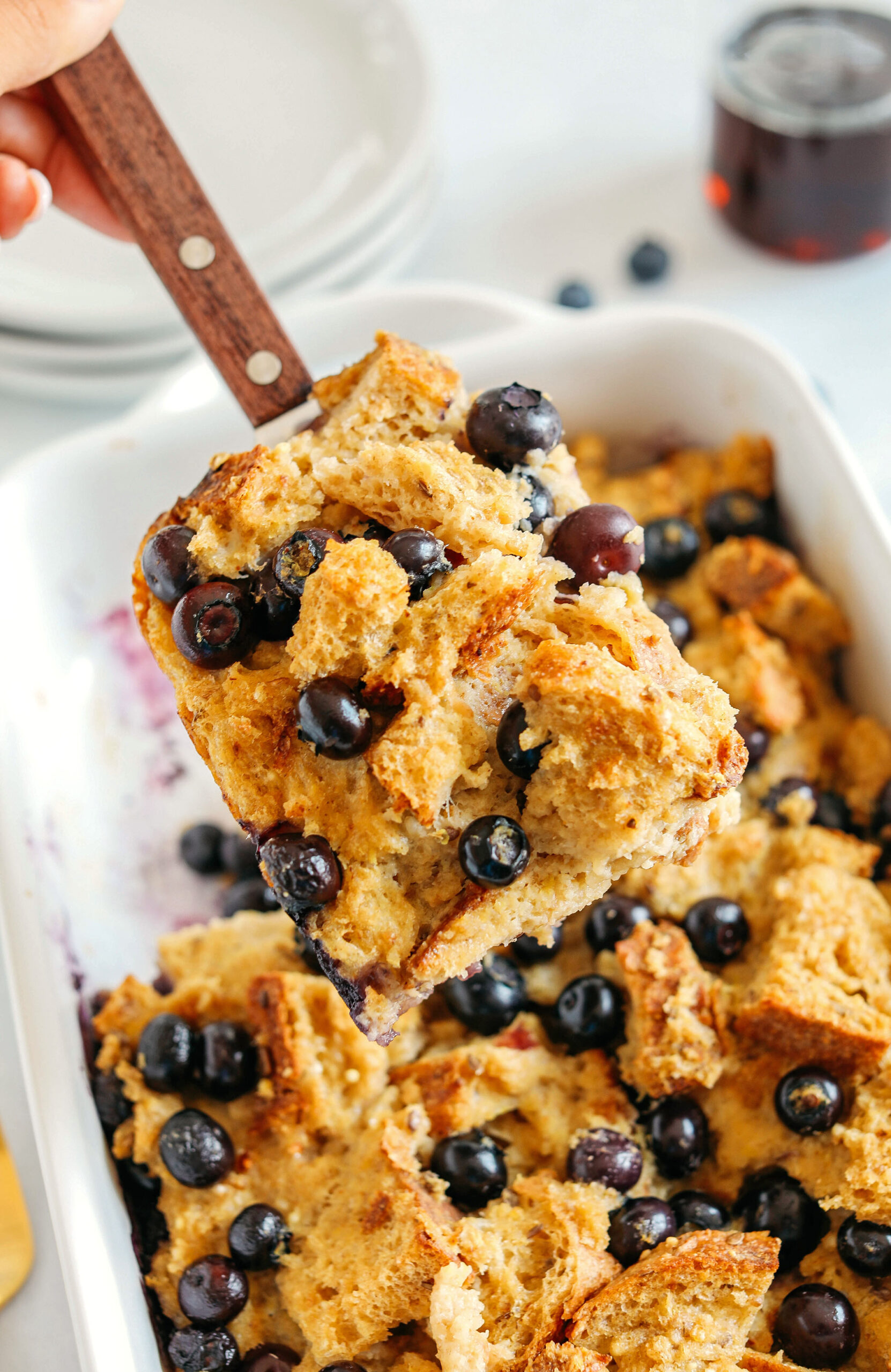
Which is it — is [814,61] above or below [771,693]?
above

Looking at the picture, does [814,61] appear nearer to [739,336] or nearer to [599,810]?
[739,336]

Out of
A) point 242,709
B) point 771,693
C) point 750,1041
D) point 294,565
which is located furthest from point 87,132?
point 750,1041

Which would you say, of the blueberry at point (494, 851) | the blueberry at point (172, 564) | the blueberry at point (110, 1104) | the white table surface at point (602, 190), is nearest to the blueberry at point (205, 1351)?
the blueberry at point (110, 1104)

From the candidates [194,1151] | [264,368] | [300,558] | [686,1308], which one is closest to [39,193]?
[264,368]

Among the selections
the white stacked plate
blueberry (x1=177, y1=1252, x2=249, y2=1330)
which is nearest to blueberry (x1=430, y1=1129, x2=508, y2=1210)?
blueberry (x1=177, y1=1252, x2=249, y2=1330)

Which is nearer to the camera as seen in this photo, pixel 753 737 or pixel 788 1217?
pixel 788 1217

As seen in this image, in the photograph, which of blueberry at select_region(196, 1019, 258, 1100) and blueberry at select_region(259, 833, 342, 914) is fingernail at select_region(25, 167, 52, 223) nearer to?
blueberry at select_region(259, 833, 342, 914)

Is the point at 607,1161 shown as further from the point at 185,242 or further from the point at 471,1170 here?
the point at 185,242
